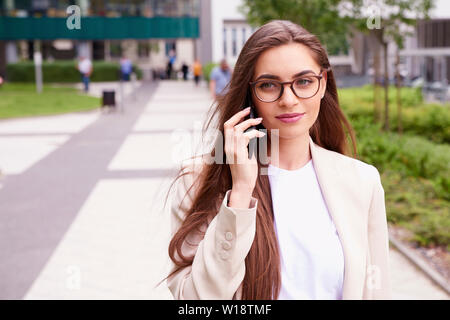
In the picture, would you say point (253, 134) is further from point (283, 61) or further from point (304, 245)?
point (304, 245)

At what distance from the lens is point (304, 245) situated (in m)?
1.70

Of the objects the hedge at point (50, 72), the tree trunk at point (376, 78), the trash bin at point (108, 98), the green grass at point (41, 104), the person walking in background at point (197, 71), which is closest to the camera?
the tree trunk at point (376, 78)

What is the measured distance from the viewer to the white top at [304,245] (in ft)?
5.57

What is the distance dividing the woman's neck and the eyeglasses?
17 cm

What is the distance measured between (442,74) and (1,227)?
30.9 m

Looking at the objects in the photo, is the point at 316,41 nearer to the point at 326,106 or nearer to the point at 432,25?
the point at 326,106

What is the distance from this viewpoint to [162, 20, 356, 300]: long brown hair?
65.1 inches

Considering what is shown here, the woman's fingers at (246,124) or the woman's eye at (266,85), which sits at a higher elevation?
the woman's eye at (266,85)

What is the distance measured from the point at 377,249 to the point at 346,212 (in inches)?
7.2

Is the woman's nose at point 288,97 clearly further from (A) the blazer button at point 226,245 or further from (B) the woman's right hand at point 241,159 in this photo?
(A) the blazer button at point 226,245

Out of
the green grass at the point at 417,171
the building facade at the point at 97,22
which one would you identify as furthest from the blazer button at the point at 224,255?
the building facade at the point at 97,22

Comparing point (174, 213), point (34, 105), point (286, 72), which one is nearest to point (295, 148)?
point (286, 72)

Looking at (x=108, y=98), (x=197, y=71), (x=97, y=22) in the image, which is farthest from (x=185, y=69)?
(x=108, y=98)

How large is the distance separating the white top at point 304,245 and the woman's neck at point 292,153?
4 centimetres
